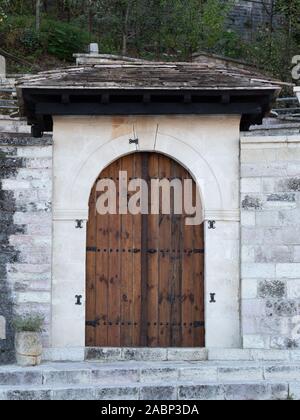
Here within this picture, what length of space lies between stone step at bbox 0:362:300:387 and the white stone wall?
712 mm

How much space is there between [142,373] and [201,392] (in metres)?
0.91

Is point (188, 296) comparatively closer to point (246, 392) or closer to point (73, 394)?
point (246, 392)

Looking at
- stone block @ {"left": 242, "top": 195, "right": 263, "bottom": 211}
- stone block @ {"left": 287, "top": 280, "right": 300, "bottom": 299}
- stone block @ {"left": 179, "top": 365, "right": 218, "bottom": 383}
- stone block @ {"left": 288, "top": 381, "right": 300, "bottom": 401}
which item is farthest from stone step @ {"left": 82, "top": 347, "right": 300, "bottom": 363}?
stone block @ {"left": 242, "top": 195, "right": 263, "bottom": 211}

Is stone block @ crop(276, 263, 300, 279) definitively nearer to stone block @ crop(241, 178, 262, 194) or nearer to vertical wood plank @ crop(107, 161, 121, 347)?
stone block @ crop(241, 178, 262, 194)

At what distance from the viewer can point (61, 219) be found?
11148mm

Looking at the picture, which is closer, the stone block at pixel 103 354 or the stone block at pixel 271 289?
the stone block at pixel 103 354

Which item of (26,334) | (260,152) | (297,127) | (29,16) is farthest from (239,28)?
(26,334)

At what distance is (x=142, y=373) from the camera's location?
32.2 feet

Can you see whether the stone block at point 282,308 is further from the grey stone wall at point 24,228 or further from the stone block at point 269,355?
the grey stone wall at point 24,228

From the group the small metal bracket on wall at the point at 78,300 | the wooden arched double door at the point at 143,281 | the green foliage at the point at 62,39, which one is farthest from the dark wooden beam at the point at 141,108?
the green foliage at the point at 62,39

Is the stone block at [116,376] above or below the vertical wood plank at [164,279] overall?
below

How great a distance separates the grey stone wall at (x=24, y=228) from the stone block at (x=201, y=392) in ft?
7.91

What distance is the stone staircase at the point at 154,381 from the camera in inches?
360
